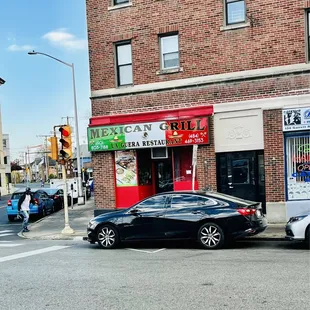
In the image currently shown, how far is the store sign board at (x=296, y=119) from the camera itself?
14.5 metres

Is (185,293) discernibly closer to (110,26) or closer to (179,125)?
(179,125)

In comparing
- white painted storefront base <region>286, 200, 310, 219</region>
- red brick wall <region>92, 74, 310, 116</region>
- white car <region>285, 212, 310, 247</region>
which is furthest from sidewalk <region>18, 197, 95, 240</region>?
white car <region>285, 212, 310, 247</region>

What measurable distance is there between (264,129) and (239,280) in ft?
28.1

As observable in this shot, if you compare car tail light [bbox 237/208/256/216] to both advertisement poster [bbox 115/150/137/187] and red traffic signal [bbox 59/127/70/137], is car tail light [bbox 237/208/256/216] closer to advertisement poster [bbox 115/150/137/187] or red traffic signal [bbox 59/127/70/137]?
red traffic signal [bbox 59/127/70/137]

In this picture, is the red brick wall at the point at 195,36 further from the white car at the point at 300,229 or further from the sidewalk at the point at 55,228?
the white car at the point at 300,229

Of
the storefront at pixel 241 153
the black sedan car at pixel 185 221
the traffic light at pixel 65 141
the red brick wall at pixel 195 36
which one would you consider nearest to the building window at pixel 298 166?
the storefront at pixel 241 153

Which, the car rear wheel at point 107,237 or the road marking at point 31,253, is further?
the car rear wheel at point 107,237

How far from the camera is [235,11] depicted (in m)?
15.8

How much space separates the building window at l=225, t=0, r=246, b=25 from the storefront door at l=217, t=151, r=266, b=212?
4.57 m

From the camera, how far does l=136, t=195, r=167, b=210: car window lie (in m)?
11.6

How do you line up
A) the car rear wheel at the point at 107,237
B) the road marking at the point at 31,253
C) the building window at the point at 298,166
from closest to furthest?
the road marking at the point at 31,253 → the car rear wheel at the point at 107,237 → the building window at the point at 298,166

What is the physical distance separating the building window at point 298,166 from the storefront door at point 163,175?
4.58m

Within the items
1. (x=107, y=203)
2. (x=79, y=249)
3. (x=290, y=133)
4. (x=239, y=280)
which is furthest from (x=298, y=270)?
(x=107, y=203)

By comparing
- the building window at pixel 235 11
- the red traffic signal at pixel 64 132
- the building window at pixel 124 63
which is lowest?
the red traffic signal at pixel 64 132
